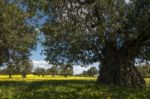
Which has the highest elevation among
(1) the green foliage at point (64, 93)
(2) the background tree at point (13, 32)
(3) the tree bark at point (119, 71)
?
(2) the background tree at point (13, 32)

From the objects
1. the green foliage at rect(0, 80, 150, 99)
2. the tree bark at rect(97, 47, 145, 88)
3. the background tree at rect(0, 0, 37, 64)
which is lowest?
the green foliage at rect(0, 80, 150, 99)

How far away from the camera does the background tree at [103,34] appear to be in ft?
64.7

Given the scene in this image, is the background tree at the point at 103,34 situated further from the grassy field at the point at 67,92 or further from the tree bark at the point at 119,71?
the grassy field at the point at 67,92

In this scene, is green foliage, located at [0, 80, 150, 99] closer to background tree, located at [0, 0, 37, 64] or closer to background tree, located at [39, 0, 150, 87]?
background tree, located at [39, 0, 150, 87]

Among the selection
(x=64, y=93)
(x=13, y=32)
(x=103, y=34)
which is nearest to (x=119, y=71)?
(x=13, y=32)

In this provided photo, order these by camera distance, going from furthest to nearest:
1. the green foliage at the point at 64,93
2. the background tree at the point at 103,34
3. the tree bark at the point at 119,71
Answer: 1. the tree bark at the point at 119,71
2. the background tree at the point at 103,34
3. the green foliage at the point at 64,93

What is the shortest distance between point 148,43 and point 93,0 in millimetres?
22551

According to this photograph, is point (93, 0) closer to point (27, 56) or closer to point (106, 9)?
point (106, 9)

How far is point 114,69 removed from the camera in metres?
38.5

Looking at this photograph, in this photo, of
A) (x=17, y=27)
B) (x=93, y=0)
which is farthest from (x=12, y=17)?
(x=93, y=0)

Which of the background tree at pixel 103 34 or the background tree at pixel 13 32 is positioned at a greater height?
the background tree at pixel 13 32

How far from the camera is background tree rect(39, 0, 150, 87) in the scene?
19731mm

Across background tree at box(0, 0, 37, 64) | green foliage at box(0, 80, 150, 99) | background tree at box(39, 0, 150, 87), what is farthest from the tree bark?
green foliage at box(0, 80, 150, 99)

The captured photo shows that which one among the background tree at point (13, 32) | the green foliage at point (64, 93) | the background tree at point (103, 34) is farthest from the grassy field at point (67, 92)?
the background tree at point (13, 32)
